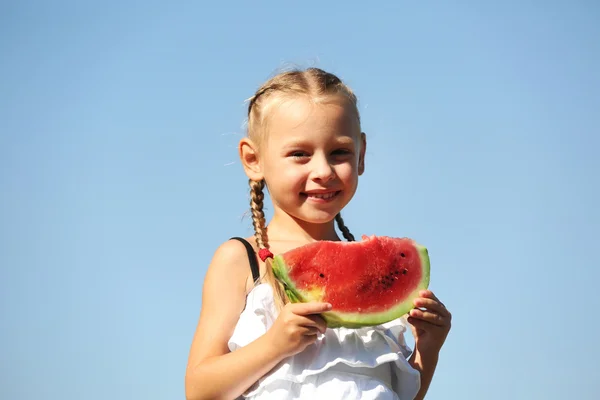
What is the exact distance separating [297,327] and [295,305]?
85mm

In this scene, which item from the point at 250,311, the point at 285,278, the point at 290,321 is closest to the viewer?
the point at 290,321

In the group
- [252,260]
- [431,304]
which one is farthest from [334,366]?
[252,260]

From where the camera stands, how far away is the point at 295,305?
9.16 ft

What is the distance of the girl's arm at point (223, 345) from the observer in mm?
2939

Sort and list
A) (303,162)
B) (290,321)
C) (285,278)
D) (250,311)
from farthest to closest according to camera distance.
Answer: (303,162), (250,311), (285,278), (290,321)

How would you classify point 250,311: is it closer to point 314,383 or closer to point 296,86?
point 314,383

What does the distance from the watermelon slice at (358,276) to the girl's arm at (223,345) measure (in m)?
0.30

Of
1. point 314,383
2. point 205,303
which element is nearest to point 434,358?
point 314,383

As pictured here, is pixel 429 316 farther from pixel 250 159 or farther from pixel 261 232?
pixel 250 159

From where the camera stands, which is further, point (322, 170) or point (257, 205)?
point (257, 205)

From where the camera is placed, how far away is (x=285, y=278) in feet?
9.72

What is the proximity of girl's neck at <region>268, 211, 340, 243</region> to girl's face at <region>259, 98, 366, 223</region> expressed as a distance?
0.07m

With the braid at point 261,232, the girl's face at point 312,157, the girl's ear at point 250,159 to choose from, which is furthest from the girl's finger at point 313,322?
the girl's ear at point 250,159

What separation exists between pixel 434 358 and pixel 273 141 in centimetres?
128
